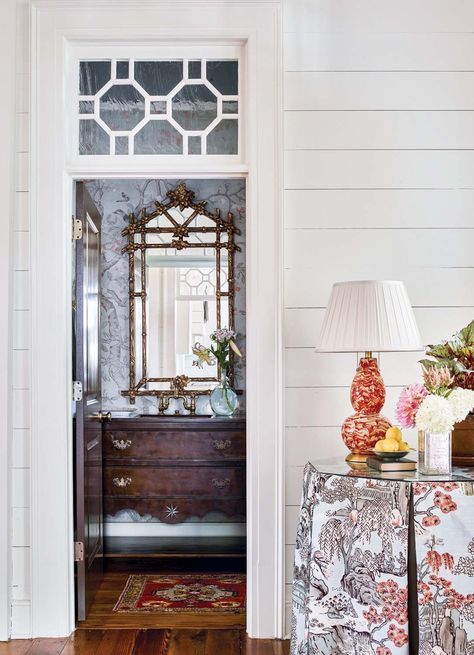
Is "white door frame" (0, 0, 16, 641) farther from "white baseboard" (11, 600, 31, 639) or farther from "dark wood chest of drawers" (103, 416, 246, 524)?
"dark wood chest of drawers" (103, 416, 246, 524)

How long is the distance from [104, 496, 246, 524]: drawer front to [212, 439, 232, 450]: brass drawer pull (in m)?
0.31

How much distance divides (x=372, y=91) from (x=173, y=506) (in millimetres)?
2575

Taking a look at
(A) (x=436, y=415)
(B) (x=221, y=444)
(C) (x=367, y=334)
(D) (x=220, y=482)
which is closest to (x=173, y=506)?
(D) (x=220, y=482)

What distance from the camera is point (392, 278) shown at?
9.88ft

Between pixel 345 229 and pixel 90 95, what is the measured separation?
132 centimetres

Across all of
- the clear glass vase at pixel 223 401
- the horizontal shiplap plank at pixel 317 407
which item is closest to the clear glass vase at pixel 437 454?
the horizontal shiplap plank at pixel 317 407

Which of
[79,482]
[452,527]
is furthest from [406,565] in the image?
[79,482]

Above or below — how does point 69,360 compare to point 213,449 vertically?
above

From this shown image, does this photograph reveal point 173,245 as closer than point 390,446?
No

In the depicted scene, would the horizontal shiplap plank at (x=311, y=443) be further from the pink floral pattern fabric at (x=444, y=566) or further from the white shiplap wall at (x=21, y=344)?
the white shiplap wall at (x=21, y=344)

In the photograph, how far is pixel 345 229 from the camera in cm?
301

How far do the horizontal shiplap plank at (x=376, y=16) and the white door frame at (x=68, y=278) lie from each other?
0.14m

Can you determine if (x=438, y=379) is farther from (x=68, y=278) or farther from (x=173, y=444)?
(x=173, y=444)

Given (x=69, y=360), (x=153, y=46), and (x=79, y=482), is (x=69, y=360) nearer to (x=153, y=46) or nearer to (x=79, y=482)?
(x=79, y=482)
